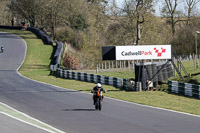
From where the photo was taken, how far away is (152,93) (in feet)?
97.0

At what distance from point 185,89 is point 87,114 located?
13642mm

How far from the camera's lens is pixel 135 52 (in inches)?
1212

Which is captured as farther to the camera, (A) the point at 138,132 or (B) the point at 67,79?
(B) the point at 67,79

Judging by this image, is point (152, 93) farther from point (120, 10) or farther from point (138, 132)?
point (120, 10)

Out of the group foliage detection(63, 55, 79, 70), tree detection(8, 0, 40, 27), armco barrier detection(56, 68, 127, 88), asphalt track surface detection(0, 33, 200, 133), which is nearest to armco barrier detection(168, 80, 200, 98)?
armco barrier detection(56, 68, 127, 88)

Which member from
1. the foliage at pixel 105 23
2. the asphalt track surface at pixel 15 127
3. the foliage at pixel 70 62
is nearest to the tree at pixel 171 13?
the foliage at pixel 105 23

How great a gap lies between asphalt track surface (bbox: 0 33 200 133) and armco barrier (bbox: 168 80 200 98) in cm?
755

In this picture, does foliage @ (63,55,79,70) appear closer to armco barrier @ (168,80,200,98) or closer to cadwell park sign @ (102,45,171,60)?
cadwell park sign @ (102,45,171,60)

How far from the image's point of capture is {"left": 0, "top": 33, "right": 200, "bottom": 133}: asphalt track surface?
14.7 meters

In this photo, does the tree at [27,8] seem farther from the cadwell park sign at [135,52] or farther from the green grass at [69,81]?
the cadwell park sign at [135,52]

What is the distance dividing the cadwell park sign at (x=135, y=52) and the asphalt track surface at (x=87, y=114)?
515 centimetres

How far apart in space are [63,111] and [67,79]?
67.2 ft

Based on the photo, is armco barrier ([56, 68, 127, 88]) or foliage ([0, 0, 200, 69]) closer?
armco barrier ([56, 68, 127, 88])

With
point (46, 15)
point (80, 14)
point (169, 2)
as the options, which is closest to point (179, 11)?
point (169, 2)
